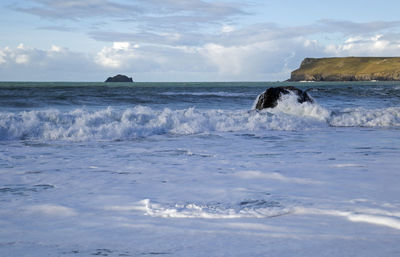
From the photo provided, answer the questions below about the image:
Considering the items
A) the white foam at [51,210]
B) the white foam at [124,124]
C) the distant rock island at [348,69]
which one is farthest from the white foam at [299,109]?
the distant rock island at [348,69]

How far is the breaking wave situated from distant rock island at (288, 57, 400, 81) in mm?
150482

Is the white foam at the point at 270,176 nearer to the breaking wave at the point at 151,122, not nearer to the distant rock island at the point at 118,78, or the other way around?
the breaking wave at the point at 151,122

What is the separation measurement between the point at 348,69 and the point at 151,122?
172 m

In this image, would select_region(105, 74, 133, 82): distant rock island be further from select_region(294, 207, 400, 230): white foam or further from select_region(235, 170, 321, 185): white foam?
select_region(294, 207, 400, 230): white foam

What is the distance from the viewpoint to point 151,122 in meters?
10.3

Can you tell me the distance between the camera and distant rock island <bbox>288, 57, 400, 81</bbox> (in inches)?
6078

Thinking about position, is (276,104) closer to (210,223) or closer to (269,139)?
(269,139)

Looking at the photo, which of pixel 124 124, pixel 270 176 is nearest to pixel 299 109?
pixel 124 124

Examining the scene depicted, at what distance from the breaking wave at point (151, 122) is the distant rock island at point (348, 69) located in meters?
150

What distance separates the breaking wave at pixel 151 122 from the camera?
8.82 metres

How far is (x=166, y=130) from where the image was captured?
9898 mm

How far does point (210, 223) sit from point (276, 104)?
1169 centimetres

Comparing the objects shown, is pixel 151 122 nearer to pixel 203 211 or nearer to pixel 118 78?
pixel 203 211

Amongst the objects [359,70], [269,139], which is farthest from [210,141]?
[359,70]
